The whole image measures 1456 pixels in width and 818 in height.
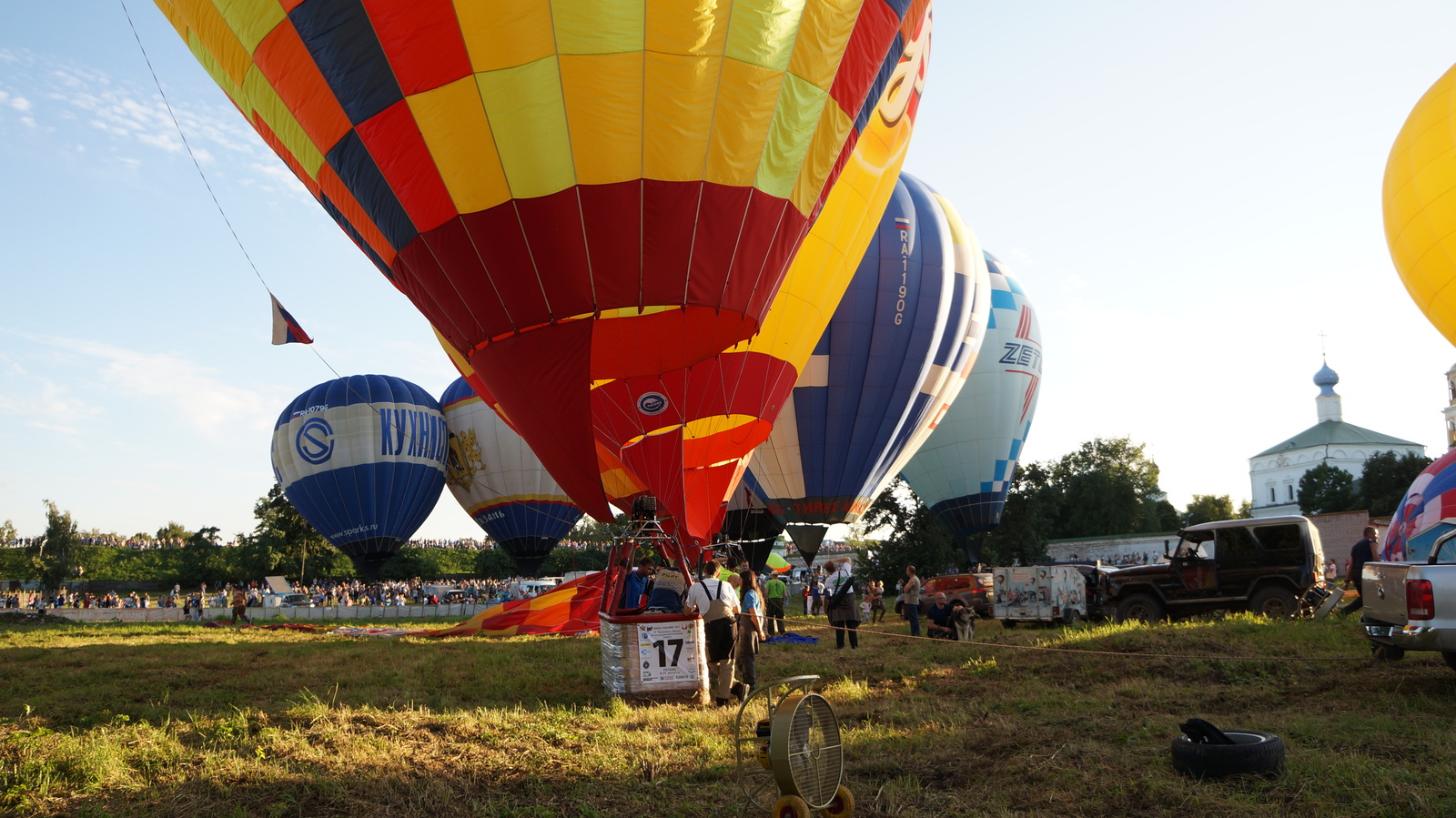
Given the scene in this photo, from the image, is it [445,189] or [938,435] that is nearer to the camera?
[445,189]

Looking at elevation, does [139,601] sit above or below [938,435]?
below

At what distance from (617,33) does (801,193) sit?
96.7 inches

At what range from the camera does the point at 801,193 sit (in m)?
9.50

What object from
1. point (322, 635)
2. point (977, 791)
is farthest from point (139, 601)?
point (977, 791)

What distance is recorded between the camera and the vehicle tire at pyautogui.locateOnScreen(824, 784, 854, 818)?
14.2ft

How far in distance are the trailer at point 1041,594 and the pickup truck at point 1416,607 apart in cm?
840

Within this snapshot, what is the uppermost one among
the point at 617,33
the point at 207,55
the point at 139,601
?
the point at 207,55

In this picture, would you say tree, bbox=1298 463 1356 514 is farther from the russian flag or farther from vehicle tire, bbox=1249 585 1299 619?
the russian flag

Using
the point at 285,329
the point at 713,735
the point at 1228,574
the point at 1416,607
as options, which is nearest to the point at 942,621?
the point at 1228,574

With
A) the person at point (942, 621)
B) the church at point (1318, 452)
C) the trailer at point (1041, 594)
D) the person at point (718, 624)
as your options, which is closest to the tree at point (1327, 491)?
the church at point (1318, 452)

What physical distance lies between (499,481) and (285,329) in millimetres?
15761

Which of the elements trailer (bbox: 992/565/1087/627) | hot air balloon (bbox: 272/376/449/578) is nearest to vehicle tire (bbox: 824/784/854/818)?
trailer (bbox: 992/565/1087/627)

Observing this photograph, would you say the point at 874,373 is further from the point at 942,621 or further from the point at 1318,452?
the point at 1318,452

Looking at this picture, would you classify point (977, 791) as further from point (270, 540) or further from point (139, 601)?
point (270, 540)
